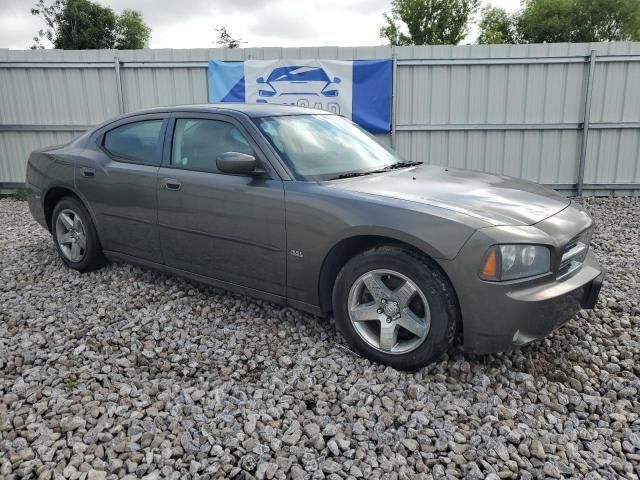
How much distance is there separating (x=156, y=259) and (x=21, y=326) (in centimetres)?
105

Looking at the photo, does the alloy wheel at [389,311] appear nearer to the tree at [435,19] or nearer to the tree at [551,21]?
the tree at [435,19]

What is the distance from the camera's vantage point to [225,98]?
345 inches

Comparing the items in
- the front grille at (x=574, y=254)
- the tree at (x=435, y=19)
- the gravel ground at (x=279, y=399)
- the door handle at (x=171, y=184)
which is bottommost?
the gravel ground at (x=279, y=399)

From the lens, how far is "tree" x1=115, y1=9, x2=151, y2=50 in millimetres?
46156

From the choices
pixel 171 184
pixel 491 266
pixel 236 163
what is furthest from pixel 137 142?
pixel 491 266

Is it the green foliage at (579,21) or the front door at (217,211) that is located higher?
the green foliage at (579,21)

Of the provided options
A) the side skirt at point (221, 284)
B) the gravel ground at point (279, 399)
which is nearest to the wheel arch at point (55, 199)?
the side skirt at point (221, 284)

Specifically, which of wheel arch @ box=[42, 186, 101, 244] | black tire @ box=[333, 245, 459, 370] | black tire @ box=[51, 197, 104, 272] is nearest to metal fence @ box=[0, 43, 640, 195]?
wheel arch @ box=[42, 186, 101, 244]

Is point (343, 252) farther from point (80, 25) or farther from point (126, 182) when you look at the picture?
point (80, 25)

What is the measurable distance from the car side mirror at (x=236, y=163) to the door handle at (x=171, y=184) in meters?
0.63

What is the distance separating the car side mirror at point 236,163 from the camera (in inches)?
133

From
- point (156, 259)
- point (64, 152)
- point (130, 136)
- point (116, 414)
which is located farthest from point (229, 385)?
point (64, 152)

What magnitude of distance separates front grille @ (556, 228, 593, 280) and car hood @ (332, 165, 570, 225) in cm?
21

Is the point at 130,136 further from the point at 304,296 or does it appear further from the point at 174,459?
the point at 174,459
